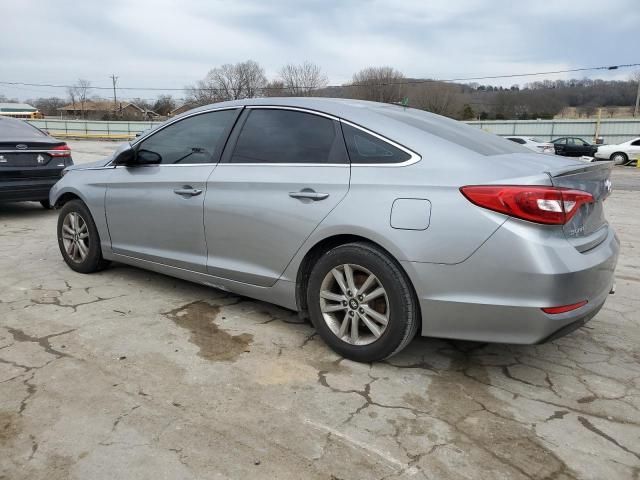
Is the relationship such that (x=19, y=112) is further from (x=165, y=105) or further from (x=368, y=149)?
(x=368, y=149)

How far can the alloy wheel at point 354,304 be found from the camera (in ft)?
9.84

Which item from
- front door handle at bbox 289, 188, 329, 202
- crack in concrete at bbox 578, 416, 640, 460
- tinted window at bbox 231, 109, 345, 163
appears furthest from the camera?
tinted window at bbox 231, 109, 345, 163

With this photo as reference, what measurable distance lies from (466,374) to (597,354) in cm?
96

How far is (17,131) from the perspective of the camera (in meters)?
7.87

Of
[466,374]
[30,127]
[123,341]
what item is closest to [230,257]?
[123,341]

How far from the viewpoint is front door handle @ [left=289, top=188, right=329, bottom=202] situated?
315 centimetres

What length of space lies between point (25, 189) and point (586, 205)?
7152 mm

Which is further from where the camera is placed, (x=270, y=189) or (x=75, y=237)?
(x=75, y=237)

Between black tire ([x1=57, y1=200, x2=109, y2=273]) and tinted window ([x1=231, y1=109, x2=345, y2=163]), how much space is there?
1.82 meters

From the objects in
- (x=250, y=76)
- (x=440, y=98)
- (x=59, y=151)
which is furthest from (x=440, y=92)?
(x=59, y=151)

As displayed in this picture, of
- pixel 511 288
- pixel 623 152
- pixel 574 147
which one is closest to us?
pixel 511 288

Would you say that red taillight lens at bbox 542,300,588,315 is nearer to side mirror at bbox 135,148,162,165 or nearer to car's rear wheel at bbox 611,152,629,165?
side mirror at bbox 135,148,162,165

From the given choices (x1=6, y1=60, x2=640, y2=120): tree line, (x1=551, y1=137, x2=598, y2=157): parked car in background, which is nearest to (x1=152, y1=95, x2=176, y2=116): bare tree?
(x1=6, y1=60, x2=640, y2=120): tree line

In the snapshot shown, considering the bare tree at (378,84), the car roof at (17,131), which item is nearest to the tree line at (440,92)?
the bare tree at (378,84)
